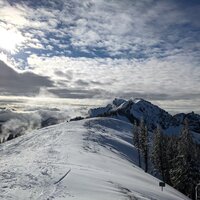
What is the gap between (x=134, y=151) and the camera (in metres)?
94.6

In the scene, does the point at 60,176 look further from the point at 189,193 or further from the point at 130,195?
the point at 189,193

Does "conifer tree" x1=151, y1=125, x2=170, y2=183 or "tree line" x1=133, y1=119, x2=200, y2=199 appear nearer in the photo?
"tree line" x1=133, y1=119, x2=200, y2=199

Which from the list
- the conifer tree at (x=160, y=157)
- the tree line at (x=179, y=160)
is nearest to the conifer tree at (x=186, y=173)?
the tree line at (x=179, y=160)

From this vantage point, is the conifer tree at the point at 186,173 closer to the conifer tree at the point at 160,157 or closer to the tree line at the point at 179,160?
the tree line at the point at 179,160

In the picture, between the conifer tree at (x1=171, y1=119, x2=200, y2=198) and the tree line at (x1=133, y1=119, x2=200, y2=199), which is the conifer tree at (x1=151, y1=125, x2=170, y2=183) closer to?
the tree line at (x1=133, y1=119, x2=200, y2=199)

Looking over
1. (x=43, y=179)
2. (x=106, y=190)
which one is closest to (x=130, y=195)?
(x=106, y=190)

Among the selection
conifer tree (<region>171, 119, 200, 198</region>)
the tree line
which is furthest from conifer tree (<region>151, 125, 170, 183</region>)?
conifer tree (<region>171, 119, 200, 198</region>)

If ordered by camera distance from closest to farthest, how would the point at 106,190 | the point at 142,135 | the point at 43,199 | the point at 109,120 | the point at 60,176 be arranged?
the point at 43,199 < the point at 106,190 < the point at 60,176 < the point at 142,135 < the point at 109,120

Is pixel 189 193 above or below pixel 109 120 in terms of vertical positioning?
below

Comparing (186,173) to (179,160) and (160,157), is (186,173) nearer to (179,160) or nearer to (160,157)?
(179,160)

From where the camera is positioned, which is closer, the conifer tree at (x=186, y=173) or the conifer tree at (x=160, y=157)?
the conifer tree at (x=186, y=173)

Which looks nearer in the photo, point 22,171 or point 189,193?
point 22,171

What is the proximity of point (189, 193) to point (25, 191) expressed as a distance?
43.8 m

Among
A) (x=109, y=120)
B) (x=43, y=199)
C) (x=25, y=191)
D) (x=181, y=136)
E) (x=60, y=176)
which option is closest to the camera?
(x=43, y=199)
